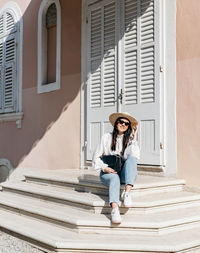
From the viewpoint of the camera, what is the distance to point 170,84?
5.53m

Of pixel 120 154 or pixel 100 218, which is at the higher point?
pixel 120 154

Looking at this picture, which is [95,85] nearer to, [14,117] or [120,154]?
[120,154]

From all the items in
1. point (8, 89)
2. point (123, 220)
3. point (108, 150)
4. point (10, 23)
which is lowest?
point (123, 220)

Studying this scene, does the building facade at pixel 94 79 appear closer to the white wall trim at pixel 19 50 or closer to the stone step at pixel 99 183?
the white wall trim at pixel 19 50

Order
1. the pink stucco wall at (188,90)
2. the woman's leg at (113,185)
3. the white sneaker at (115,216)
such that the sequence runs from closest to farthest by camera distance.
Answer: the white sneaker at (115,216) < the woman's leg at (113,185) < the pink stucco wall at (188,90)

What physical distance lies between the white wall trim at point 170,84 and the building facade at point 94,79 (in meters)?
0.01

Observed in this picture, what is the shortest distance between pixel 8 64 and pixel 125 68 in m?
3.99

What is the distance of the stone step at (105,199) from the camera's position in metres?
4.40

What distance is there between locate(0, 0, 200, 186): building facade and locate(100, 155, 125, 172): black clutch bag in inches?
44.1

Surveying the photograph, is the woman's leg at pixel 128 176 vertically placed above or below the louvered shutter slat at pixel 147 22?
below

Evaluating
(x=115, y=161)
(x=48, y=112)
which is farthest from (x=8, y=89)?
(x=115, y=161)

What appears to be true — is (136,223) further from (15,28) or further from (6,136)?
(15,28)

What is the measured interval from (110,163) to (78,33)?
11.1 ft

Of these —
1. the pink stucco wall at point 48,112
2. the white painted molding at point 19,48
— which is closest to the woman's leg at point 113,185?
the pink stucco wall at point 48,112
